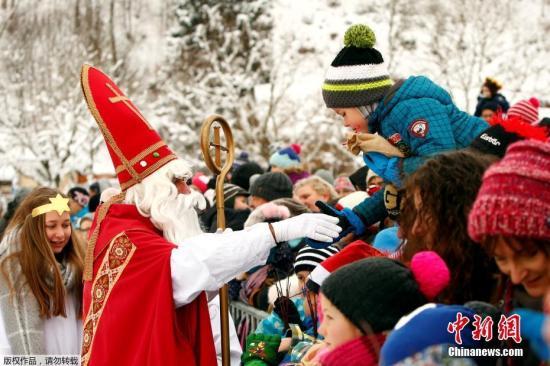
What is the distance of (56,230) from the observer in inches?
198

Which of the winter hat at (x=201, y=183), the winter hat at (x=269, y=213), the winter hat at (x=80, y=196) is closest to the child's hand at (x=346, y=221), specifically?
the winter hat at (x=269, y=213)

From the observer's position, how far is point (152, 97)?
25.7m

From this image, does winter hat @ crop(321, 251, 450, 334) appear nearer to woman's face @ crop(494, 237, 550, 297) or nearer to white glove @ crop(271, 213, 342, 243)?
woman's face @ crop(494, 237, 550, 297)

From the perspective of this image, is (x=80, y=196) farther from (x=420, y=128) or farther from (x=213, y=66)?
(x=213, y=66)

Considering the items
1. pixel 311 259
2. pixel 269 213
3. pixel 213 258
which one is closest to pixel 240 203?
pixel 269 213

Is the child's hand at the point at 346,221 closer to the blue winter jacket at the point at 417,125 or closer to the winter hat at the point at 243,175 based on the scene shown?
the blue winter jacket at the point at 417,125

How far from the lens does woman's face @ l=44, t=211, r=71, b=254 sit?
16.5 ft

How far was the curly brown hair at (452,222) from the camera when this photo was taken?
9.13ft

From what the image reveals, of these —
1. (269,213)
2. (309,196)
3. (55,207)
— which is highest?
(55,207)

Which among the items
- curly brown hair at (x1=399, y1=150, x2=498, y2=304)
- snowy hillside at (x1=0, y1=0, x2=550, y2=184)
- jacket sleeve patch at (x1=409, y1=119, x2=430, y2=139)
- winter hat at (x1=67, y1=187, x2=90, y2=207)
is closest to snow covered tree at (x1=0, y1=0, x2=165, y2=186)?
snowy hillside at (x1=0, y1=0, x2=550, y2=184)

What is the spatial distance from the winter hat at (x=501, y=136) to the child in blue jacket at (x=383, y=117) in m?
0.18

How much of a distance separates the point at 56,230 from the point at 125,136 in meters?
1.02

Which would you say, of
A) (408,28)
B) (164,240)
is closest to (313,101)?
(408,28)

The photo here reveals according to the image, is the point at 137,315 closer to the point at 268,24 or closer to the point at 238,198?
the point at 238,198
